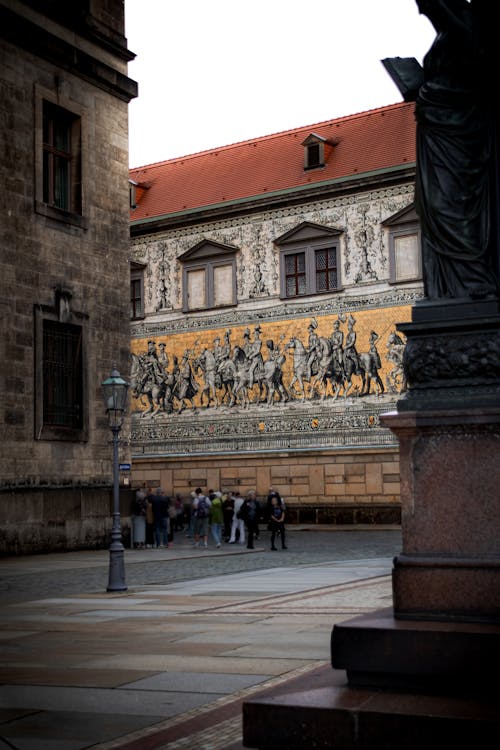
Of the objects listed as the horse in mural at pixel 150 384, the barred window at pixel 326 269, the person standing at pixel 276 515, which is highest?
the barred window at pixel 326 269

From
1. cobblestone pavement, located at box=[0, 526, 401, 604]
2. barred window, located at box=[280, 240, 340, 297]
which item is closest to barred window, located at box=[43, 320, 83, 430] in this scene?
cobblestone pavement, located at box=[0, 526, 401, 604]

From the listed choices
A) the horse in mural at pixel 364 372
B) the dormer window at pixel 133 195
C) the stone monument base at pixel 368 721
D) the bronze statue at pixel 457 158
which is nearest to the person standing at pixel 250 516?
the horse in mural at pixel 364 372

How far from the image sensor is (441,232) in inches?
229

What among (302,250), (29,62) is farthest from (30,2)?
(302,250)

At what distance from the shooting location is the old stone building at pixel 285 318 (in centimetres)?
3572

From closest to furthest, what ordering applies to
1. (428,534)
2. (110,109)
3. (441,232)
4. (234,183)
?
(428,534) < (441,232) < (110,109) < (234,183)

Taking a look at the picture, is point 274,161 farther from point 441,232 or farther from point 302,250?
point 441,232

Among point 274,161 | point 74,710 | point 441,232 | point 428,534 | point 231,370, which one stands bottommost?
point 74,710

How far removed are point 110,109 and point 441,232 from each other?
22.3 meters

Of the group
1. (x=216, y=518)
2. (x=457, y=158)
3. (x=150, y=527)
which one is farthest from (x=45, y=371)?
(x=457, y=158)

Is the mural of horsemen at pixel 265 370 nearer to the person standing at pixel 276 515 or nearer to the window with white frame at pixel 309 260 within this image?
the window with white frame at pixel 309 260

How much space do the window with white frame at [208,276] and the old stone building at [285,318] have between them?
52 mm

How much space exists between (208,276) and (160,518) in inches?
576

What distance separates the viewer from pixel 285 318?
124ft
